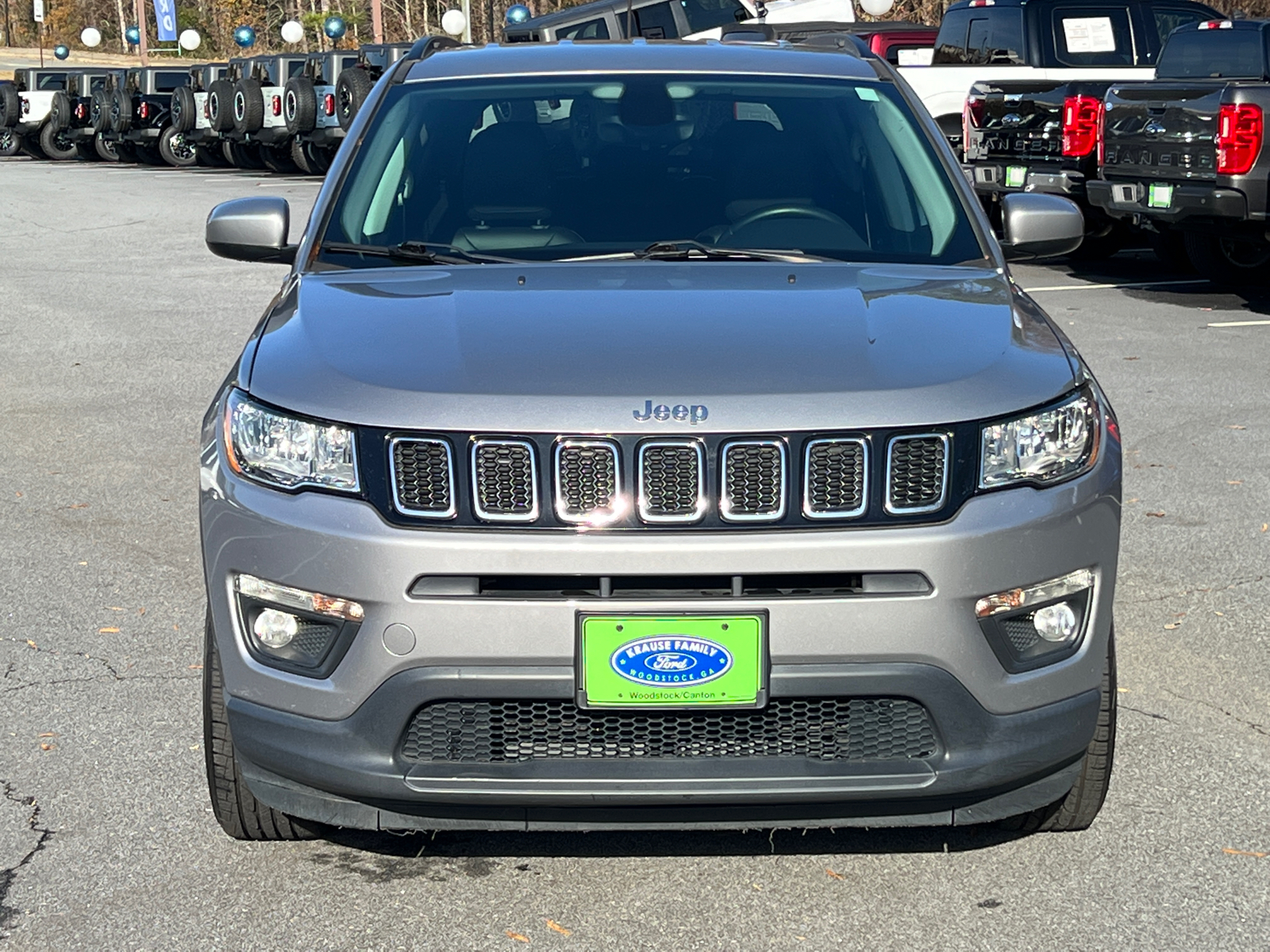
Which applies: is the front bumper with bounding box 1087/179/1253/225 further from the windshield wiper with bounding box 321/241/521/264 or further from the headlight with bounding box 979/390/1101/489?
the headlight with bounding box 979/390/1101/489

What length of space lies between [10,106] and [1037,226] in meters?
36.9

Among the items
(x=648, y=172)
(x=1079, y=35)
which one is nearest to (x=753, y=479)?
(x=648, y=172)

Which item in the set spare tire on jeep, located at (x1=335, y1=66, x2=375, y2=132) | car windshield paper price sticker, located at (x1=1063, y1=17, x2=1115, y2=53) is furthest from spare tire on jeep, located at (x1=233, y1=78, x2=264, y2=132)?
car windshield paper price sticker, located at (x1=1063, y1=17, x2=1115, y2=53)

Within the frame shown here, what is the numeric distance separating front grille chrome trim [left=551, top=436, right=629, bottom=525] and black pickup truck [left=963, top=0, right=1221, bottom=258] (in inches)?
417

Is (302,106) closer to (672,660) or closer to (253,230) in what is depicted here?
(253,230)

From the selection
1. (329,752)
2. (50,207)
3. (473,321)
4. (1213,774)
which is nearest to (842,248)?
(473,321)

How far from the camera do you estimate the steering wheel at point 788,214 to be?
4422mm

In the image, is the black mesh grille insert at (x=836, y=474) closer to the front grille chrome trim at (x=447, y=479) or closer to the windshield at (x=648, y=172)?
the front grille chrome trim at (x=447, y=479)

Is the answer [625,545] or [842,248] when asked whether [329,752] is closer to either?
[625,545]

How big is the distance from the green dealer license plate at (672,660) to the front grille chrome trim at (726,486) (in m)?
0.18

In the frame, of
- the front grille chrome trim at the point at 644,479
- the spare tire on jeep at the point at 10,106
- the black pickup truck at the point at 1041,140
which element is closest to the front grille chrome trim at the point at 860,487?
the front grille chrome trim at the point at 644,479

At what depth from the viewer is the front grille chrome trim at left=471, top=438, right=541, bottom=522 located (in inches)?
121

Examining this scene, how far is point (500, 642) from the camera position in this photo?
3020 mm

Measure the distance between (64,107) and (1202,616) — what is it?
3459cm
